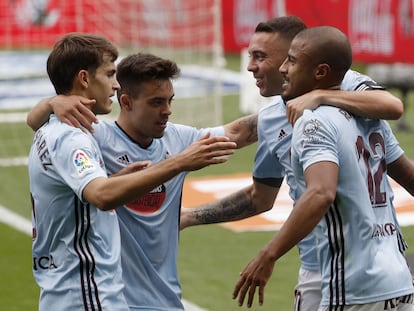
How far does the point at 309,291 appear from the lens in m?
5.79

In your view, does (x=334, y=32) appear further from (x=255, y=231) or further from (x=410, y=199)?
(x=410, y=199)

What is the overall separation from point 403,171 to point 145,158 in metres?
1.31

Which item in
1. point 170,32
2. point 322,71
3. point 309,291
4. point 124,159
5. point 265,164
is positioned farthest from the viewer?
point 170,32

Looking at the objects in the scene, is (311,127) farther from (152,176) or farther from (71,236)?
(71,236)

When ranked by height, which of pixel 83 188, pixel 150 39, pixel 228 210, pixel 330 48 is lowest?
pixel 150 39

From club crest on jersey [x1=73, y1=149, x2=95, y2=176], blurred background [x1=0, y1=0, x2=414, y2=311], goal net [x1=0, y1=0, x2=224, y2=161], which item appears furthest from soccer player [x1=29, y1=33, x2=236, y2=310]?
goal net [x1=0, y1=0, x2=224, y2=161]

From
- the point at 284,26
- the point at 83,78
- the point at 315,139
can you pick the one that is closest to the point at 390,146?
the point at 315,139

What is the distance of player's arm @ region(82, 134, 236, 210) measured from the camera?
476cm

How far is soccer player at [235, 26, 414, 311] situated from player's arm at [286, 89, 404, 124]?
0.04 m

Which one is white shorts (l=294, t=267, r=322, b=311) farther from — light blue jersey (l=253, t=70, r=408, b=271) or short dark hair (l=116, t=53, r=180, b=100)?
short dark hair (l=116, t=53, r=180, b=100)

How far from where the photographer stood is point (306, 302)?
584 cm

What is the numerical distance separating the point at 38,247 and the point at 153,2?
1741 centimetres

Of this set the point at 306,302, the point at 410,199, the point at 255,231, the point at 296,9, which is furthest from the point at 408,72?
the point at 306,302

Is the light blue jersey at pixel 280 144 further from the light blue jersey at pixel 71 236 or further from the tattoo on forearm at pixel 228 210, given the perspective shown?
the light blue jersey at pixel 71 236
